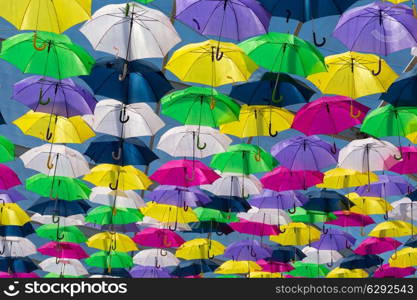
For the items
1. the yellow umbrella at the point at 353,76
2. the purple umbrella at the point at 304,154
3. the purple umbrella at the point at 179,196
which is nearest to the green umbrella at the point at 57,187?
the purple umbrella at the point at 179,196

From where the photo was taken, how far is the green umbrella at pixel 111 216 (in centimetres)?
1179

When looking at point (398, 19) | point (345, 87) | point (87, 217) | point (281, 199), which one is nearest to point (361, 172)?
point (281, 199)

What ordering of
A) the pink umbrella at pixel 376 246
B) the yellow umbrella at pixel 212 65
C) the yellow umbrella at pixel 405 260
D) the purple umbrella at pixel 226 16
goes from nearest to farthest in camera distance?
the purple umbrella at pixel 226 16, the yellow umbrella at pixel 212 65, the pink umbrella at pixel 376 246, the yellow umbrella at pixel 405 260

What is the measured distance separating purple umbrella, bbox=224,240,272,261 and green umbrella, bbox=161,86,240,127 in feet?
15.6

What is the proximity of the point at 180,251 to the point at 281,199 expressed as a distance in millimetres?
2857

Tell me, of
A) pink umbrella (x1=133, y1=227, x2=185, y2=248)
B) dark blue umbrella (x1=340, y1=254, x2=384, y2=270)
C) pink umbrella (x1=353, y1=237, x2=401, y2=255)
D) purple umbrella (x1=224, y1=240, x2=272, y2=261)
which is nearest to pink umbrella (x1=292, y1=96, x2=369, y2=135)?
pink umbrella (x1=353, y1=237, x2=401, y2=255)

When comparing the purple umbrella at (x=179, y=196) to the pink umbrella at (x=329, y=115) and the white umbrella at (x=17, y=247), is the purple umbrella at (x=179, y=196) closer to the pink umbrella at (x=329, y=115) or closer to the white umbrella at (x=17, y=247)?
the pink umbrella at (x=329, y=115)

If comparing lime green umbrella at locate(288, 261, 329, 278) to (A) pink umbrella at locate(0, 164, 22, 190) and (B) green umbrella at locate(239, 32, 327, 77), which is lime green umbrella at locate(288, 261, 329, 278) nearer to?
(A) pink umbrella at locate(0, 164, 22, 190)

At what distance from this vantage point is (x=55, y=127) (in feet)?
31.1

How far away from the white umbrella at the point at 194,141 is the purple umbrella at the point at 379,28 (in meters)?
2.79

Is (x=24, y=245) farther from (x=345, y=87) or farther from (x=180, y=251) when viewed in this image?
(x=345, y=87)

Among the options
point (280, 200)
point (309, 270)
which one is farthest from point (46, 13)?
point (309, 270)

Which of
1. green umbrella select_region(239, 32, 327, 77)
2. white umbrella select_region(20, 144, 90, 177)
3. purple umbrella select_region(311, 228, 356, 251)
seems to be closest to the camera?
green umbrella select_region(239, 32, 327, 77)

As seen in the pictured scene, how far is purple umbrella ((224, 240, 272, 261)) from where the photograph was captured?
12922 mm
